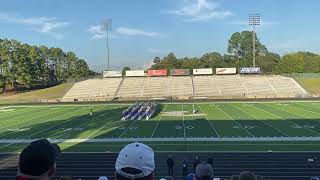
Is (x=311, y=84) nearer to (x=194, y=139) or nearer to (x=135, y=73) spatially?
(x=135, y=73)

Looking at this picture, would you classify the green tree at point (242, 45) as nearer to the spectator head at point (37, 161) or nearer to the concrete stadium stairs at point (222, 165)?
the concrete stadium stairs at point (222, 165)

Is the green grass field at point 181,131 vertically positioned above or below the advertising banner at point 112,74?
below

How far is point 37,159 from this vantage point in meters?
2.51

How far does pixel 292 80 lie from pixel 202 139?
2202 inches

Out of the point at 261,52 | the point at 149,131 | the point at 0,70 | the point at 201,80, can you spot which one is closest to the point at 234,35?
the point at 261,52

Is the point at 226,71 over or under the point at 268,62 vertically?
under

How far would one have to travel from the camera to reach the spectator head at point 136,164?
2.60 meters

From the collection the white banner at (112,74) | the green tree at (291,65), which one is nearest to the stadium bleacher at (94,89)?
the white banner at (112,74)

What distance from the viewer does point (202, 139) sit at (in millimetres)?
28125

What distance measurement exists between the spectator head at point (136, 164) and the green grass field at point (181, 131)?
2209 cm

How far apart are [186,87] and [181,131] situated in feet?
158

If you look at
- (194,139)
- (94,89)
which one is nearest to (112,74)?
(94,89)

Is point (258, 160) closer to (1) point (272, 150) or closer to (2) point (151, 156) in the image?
(1) point (272, 150)

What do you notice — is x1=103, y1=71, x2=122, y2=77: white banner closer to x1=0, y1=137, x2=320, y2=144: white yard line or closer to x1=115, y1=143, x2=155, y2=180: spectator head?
x1=0, y1=137, x2=320, y2=144: white yard line
